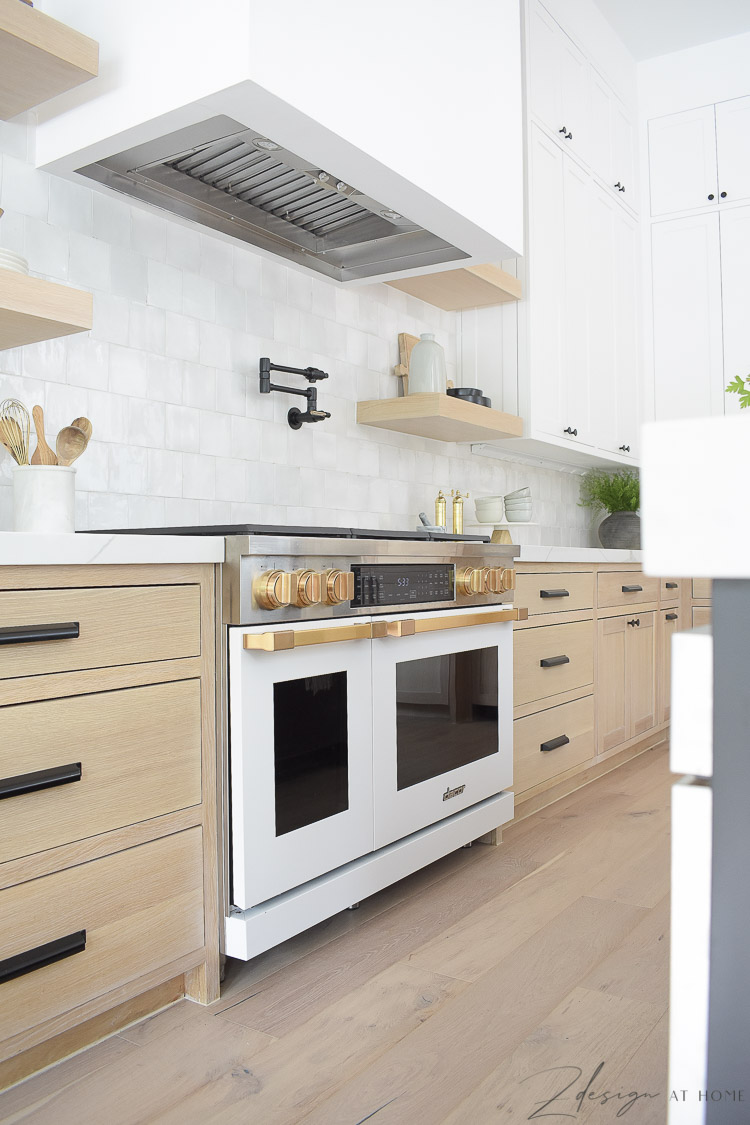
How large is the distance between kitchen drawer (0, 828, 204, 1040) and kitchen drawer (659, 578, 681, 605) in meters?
2.84

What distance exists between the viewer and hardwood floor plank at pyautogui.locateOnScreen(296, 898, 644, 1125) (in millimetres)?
1250

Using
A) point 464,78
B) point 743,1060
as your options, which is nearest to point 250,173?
point 464,78

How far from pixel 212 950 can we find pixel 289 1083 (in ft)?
0.97

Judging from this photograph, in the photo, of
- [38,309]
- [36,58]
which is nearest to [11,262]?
[38,309]

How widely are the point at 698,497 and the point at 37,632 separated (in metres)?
1.04

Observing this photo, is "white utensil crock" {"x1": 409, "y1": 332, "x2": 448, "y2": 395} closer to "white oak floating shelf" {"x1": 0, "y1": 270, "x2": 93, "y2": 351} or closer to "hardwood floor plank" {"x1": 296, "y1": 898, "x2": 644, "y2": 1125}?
"white oak floating shelf" {"x1": 0, "y1": 270, "x2": 93, "y2": 351}

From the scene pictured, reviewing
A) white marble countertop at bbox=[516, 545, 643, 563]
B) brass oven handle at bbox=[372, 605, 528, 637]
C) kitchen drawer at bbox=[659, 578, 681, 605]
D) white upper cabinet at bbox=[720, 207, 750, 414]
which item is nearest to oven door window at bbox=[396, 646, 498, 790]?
brass oven handle at bbox=[372, 605, 528, 637]

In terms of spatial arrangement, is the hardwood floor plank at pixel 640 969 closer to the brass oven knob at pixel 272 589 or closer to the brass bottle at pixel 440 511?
the brass oven knob at pixel 272 589

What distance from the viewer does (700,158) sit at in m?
4.54

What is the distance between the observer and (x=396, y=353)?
3053 mm

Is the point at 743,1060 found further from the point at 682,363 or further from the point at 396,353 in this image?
the point at 682,363

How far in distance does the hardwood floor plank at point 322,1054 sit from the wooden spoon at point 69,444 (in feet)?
3.46

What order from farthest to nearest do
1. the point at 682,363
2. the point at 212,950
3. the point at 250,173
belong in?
1. the point at 682,363
2. the point at 250,173
3. the point at 212,950

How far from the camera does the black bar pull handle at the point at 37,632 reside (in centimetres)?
119
